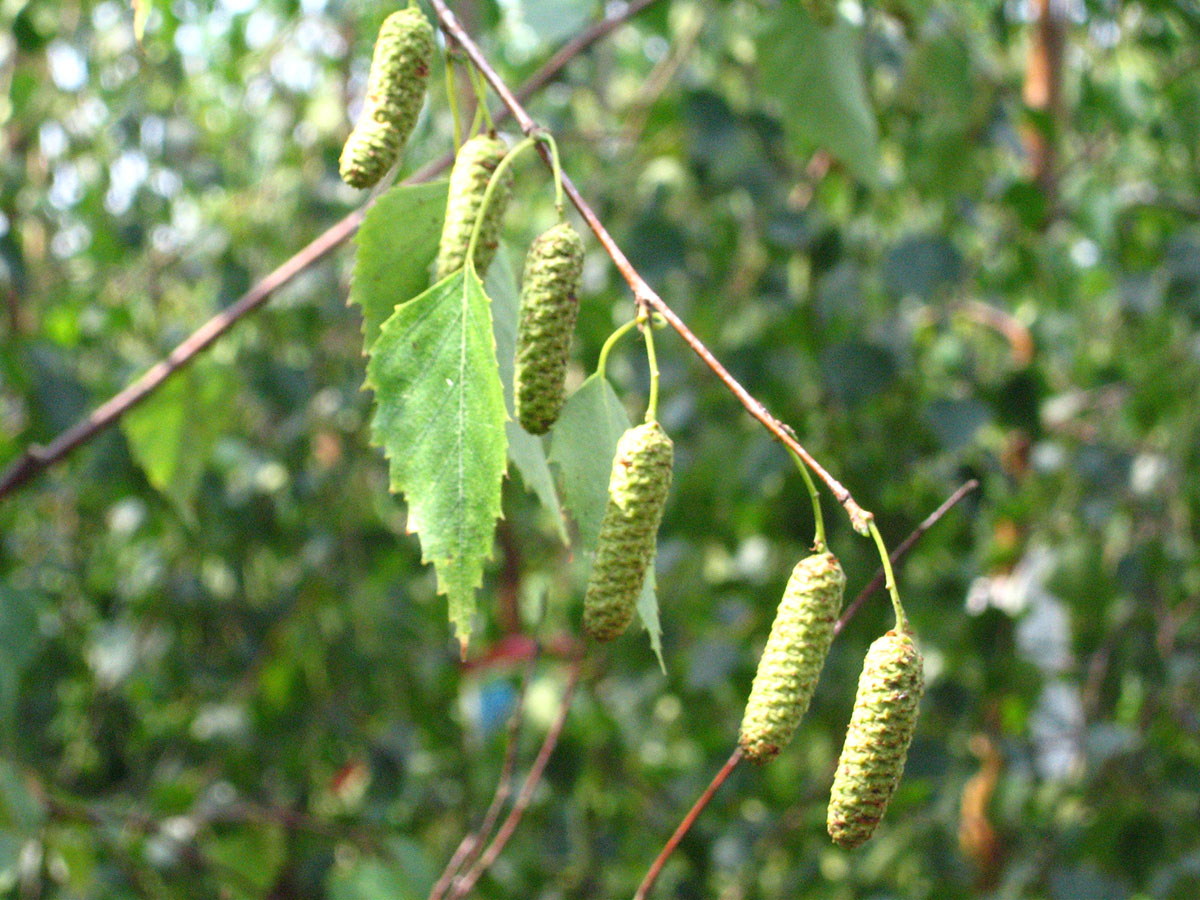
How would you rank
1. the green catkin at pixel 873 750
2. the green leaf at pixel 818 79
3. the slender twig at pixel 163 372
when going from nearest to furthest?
1. the green catkin at pixel 873 750
2. the slender twig at pixel 163 372
3. the green leaf at pixel 818 79

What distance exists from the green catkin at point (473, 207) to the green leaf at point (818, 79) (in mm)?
571

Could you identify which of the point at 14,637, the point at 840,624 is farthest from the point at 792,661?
the point at 14,637

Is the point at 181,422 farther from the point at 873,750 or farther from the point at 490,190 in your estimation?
the point at 873,750

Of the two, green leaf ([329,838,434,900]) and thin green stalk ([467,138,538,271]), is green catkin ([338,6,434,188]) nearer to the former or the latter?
thin green stalk ([467,138,538,271])

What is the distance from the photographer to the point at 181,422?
3.87 ft

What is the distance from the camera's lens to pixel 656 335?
1812mm

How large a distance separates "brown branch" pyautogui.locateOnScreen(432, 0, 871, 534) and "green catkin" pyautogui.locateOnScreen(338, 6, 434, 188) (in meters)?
0.02

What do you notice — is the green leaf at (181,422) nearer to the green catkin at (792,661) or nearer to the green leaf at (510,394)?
the green leaf at (510,394)

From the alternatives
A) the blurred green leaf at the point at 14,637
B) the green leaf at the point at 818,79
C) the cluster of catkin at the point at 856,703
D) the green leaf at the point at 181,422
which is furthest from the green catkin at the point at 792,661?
the blurred green leaf at the point at 14,637

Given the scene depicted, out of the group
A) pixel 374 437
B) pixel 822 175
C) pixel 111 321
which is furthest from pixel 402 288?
pixel 111 321

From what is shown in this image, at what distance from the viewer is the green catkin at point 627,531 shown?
1.63 ft

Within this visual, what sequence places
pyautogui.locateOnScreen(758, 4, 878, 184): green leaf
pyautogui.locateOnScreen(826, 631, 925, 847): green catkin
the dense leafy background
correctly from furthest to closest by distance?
the dense leafy background < pyautogui.locateOnScreen(758, 4, 878, 184): green leaf < pyautogui.locateOnScreen(826, 631, 925, 847): green catkin

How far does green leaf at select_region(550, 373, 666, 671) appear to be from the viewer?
1.82ft

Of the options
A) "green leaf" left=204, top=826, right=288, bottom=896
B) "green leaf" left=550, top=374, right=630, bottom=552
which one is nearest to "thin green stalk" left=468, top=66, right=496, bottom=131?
"green leaf" left=550, top=374, right=630, bottom=552
